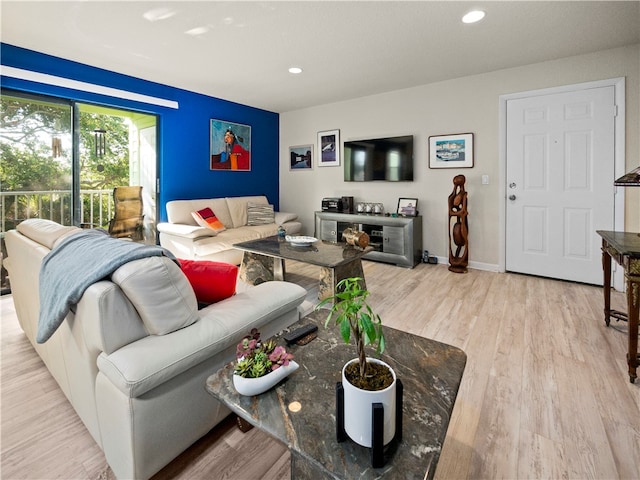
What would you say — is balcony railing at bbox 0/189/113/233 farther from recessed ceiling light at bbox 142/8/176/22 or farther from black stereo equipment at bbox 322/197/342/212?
black stereo equipment at bbox 322/197/342/212

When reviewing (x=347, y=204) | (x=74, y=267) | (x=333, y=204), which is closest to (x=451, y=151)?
(x=347, y=204)

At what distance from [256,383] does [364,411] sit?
13.7 inches

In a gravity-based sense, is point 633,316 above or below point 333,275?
below

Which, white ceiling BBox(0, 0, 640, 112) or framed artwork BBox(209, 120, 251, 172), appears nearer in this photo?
white ceiling BBox(0, 0, 640, 112)

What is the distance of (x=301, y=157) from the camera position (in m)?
5.62

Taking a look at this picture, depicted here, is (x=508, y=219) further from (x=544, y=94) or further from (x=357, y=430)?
(x=357, y=430)

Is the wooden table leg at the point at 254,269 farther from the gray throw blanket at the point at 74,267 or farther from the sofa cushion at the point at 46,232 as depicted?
the gray throw blanket at the point at 74,267

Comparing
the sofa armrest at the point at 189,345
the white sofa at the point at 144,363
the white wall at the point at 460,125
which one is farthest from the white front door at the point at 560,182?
the white sofa at the point at 144,363

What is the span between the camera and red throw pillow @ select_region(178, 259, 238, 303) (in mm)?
1496

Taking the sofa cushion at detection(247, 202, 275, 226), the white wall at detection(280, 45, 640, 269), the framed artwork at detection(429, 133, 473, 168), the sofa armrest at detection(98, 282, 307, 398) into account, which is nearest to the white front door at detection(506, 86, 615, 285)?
the white wall at detection(280, 45, 640, 269)

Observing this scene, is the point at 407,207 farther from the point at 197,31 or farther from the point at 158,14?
the point at 158,14

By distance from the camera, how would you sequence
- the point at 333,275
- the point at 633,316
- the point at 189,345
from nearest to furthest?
the point at 189,345, the point at 633,316, the point at 333,275

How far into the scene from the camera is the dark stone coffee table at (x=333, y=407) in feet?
2.42

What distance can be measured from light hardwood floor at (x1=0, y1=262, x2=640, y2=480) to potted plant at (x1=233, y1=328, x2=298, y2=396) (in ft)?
1.73
